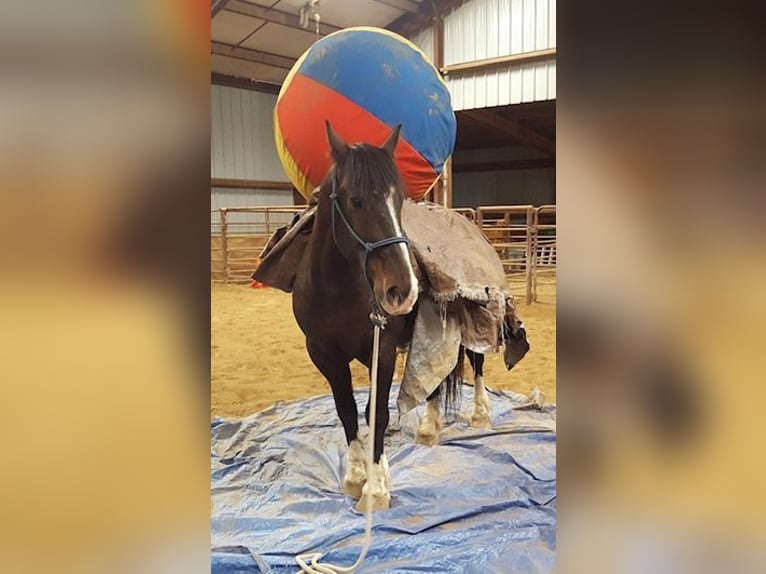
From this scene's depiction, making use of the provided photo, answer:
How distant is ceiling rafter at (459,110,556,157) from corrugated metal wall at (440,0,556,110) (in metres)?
0.47

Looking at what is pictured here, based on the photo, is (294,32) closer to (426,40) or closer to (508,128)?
(426,40)

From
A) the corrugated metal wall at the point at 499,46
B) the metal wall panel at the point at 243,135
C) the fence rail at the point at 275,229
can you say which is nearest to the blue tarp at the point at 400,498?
the fence rail at the point at 275,229

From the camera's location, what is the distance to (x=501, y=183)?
39.8 feet

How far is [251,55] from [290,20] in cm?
130

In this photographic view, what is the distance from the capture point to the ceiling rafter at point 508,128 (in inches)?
318

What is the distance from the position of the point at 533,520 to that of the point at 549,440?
27.2 inches

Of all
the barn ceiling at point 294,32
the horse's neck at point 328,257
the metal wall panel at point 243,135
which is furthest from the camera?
the metal wall panel at point 243,135

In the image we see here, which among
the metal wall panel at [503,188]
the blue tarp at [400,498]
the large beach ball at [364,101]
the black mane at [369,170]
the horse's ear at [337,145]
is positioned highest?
the metal wall panel at [503,188]

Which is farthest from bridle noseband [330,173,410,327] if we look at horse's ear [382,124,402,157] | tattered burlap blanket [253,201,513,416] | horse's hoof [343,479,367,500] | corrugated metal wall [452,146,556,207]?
corrugated metal wall [452,146,556,207]

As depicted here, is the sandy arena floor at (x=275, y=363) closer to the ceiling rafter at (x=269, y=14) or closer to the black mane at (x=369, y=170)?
the black mane at (x=369, y=170)

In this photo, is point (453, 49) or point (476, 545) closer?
point (476, 545)
